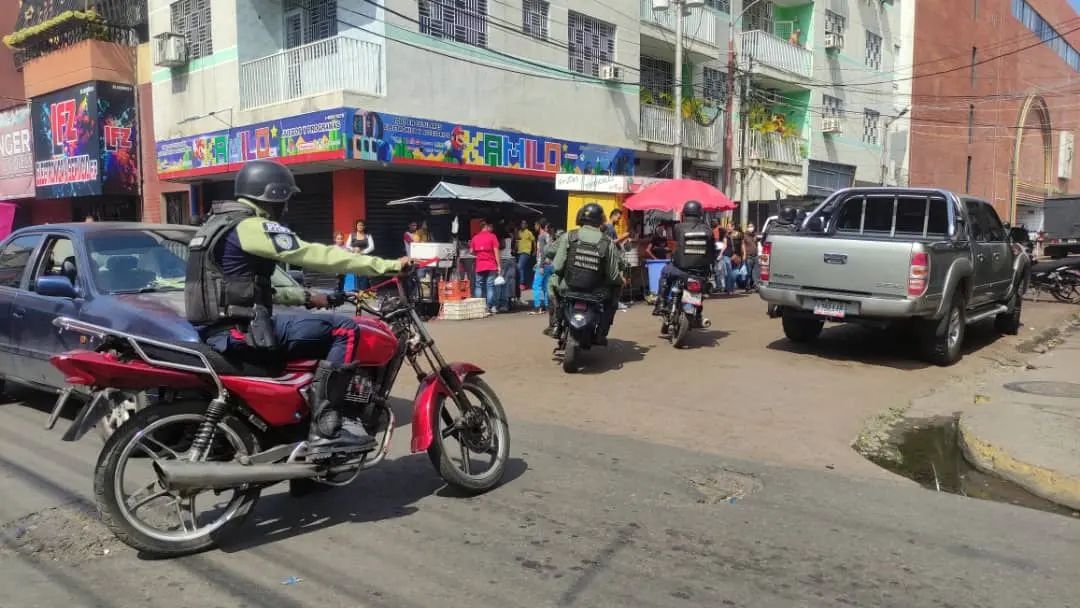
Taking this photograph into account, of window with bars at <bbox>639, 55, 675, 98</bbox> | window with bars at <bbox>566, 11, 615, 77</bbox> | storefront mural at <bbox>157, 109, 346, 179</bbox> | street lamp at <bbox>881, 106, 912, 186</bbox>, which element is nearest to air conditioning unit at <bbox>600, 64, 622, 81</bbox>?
window with bars at <bbox>566, 11, 615, 77</bbox>

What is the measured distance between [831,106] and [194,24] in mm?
22978

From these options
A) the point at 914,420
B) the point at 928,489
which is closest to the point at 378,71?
the point at 914,420

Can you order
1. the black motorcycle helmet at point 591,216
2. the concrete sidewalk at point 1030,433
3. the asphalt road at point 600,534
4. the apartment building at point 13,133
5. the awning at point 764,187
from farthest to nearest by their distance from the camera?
the awning at point 764,187, the apartment building at point 13,133, the black motorcycle helmet at point 591,216, the concrete sidewalk at point 1030,433, the asphalt road at point 600,534

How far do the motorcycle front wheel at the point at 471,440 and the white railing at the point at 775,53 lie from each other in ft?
74.8

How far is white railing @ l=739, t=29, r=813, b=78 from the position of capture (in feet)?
86.3

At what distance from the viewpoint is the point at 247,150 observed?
57.9ft

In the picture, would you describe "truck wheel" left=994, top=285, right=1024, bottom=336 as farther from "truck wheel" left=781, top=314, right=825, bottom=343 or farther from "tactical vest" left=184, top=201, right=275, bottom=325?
"tactical vest" left=184, top=201, right=275, bottom=325

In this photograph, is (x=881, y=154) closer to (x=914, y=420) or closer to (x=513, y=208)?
(x=513, y=208)

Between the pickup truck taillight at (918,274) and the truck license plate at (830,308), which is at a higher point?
the pickup truck taillight at (918,274)

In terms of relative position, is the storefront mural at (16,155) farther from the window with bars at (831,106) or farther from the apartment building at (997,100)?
the apartment building at (997,100)

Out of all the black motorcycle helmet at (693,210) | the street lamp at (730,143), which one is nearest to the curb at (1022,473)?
the black motorcycle helmet at (693,210)

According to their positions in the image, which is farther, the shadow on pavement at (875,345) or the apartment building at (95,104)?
the apartment building at (95,104)

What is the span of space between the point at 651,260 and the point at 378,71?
6828 millimetres

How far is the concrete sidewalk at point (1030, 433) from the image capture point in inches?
193
